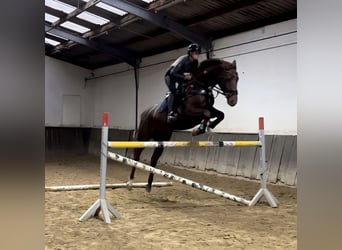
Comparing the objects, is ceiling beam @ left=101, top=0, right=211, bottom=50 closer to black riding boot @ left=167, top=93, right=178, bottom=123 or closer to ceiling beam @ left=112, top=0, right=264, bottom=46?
ceiling beam @ left=112, top=0, right=264, bottom=46

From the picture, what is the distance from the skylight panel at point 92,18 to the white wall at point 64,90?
3275 mm

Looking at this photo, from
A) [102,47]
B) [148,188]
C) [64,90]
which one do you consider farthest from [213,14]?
[64,90]

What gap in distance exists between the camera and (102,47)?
9.57 m

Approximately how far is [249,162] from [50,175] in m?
3.39

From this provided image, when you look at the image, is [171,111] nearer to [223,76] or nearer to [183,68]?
[183,68]

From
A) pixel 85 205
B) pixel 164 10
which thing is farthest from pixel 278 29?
pixel 85 205

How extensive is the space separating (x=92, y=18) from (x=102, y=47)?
121cm

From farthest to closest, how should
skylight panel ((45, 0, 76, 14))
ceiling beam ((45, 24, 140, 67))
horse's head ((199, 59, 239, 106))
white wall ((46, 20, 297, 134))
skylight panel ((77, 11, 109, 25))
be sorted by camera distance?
ceiling beam ((45, 24, 140, 67)) → skylight panel ((77, 11, 109, 25)) → skylight panel ((45, 0, 76, 14)) → white wall ((46, 20, 297, 134)) → horse's head ((199, 59, 239, 106))

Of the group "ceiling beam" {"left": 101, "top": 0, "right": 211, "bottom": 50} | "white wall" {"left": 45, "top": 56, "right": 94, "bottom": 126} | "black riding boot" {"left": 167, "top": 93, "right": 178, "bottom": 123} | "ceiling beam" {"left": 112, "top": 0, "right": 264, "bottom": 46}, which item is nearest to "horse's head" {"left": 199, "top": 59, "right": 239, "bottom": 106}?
"black riding boot" {"left": 167, "top": 93, "right": 178, "bottom": 123}

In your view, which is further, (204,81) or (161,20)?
(161,20)

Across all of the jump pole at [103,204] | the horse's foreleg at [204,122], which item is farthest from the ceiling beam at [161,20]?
Answer: the jump pole at [103,204]

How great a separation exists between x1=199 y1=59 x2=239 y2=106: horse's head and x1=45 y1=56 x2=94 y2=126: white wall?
815 centimetres

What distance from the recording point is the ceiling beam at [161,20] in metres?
6.94

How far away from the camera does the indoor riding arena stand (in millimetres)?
3156
